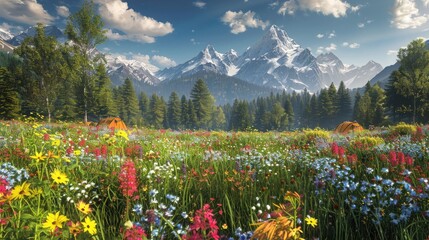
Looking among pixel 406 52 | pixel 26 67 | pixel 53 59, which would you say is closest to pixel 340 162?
pixel 53 59

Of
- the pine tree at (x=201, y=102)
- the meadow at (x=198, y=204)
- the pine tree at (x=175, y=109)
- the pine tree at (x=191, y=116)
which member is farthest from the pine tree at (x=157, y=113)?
the meadow at (x=198, y=204)

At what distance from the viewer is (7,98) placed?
140 feet

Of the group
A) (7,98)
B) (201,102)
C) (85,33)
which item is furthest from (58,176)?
(201,102)

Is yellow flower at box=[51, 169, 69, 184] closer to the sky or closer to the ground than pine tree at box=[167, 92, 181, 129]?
closer to the ground

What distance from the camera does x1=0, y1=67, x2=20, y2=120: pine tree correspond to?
1665 inches

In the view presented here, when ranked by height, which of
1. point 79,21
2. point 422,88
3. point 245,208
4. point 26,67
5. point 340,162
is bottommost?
point 245,208

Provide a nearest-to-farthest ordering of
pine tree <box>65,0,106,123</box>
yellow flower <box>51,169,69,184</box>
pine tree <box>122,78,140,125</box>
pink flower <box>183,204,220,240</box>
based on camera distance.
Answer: pink flower <box>183,204,220,240</box> → yellow flower <box>51,169,69,184</box> → pine tree <box>65,0,106,123</box> → pine tree <box>122,78,140,125</box>

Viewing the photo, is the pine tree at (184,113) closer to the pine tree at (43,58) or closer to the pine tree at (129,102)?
the pine tree at (129,102)

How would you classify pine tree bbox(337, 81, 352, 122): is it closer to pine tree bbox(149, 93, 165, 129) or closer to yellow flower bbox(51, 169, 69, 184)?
pine tree bbox(149, 93, 165, 129)

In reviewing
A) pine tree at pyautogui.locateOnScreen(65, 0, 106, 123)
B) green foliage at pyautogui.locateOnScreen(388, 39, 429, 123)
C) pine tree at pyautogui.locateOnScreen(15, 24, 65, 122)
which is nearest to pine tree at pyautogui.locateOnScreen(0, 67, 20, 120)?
pine tree at pyautogui.locateOnScreen(15, 24, 65, 122)

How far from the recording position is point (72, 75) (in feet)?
110

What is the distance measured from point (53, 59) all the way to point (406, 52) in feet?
169

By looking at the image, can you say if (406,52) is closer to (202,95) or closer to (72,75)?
(72,75)

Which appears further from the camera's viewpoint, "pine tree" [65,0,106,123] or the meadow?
"pine tree" [65,0,106,123]
